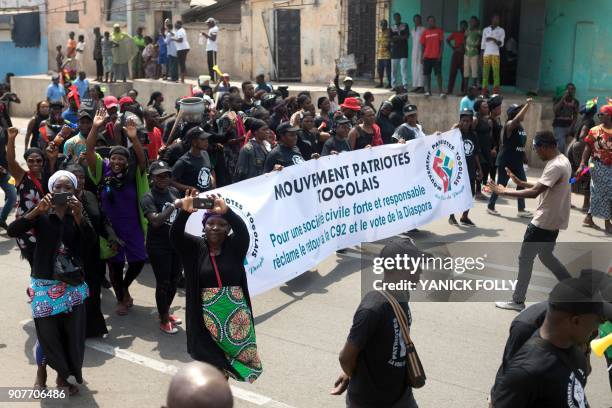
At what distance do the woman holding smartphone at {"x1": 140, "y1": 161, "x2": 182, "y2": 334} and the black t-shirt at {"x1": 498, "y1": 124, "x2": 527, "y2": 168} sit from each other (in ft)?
19.1

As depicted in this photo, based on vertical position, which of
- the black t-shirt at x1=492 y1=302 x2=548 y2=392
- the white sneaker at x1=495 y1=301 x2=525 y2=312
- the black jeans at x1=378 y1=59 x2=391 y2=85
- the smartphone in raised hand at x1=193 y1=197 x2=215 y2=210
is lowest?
the white sneaker at x1=495 y1=301 x2=525 y2=312

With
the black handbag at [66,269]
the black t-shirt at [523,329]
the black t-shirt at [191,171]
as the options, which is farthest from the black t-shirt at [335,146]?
the black t-shirt at [523,329]

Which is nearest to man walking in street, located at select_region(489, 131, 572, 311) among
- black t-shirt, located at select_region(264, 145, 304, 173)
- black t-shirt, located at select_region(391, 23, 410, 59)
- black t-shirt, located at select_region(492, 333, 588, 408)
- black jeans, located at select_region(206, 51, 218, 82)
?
black t-shirt, located at select_region(264, 145, 304, 173)

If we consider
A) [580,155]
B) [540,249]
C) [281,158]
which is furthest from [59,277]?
[580,155]

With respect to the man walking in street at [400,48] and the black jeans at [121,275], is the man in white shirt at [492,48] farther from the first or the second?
the black jeans at [121,275]

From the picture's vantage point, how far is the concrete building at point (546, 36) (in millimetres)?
17078

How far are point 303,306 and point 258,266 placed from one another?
65 centimetres

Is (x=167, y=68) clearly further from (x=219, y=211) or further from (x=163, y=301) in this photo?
(x=219, y=211)

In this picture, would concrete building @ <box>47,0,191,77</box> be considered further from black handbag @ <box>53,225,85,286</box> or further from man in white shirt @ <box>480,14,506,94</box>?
black handbag @ <box>53,225,85,286</box>

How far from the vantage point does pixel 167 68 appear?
23.8 meters

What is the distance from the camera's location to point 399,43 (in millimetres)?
19422

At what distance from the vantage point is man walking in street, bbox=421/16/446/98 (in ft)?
60.8

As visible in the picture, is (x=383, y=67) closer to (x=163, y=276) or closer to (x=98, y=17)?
(x=98, y=17)

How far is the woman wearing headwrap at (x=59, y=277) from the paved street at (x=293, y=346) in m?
0.40
